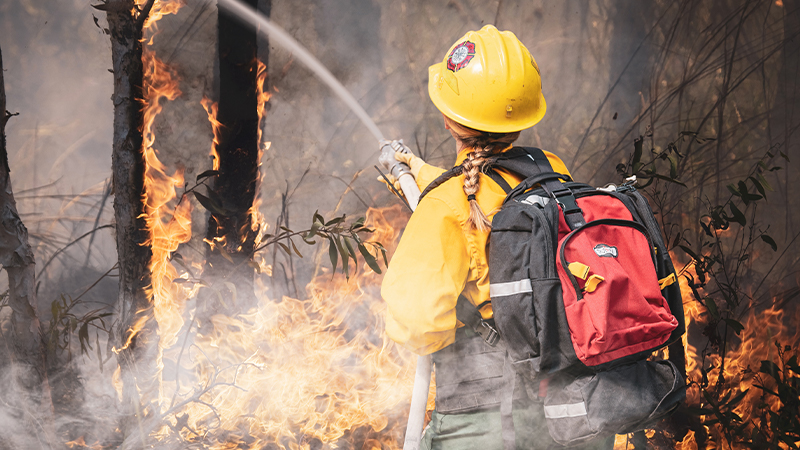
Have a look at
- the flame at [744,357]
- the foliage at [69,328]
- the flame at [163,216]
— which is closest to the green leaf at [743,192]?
the flame at [744,357]

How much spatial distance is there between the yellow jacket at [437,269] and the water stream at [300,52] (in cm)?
165

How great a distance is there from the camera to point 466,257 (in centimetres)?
152

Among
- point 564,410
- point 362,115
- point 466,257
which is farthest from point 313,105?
point 564,410

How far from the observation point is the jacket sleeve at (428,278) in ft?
4.70

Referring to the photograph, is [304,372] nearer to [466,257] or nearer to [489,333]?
[489,333]

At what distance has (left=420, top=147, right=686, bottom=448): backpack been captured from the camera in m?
1.34

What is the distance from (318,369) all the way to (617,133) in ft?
8.36

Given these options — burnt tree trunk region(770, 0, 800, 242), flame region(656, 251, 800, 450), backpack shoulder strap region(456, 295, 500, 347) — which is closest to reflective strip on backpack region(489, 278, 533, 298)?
backpack shoulder strap region(456, 295, 500, 347)

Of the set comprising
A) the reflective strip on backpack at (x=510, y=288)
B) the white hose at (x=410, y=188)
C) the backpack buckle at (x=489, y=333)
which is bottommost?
the backpack buckle at (x=489, y=333)

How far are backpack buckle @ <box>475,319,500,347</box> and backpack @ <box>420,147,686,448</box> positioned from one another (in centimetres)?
9

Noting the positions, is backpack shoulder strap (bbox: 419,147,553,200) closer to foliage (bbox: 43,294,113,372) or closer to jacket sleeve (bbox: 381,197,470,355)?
jacket sleeve (bbox: 381,197,470,355)

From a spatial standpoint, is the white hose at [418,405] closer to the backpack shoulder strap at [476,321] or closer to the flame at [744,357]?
the backpack shoulder strap at [476,321]

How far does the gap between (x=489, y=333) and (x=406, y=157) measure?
85 cm

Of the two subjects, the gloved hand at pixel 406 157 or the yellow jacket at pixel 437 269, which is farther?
the gloved hand at pixel 406 157
